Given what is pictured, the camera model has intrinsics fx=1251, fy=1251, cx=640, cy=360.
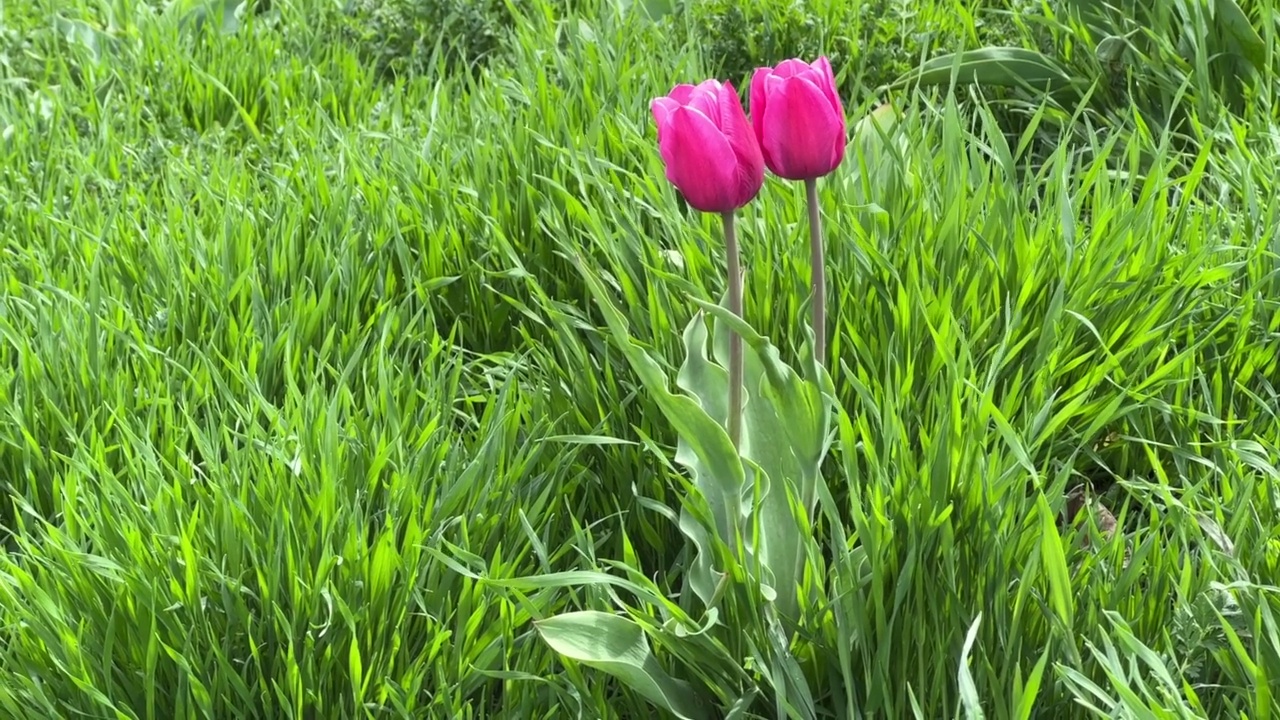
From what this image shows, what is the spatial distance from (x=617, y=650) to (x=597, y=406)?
438 millimetres

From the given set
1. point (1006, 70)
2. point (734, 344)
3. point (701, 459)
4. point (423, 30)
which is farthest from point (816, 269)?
point (423, 30)

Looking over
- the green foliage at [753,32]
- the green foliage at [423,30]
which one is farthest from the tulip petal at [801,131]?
the green foliage at [423,30]

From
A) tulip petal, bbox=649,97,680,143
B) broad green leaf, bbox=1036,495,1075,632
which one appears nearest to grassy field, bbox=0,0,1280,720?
broad green leaf, bbox=1036,495,1075,632

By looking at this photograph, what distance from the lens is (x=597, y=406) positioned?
152 cm

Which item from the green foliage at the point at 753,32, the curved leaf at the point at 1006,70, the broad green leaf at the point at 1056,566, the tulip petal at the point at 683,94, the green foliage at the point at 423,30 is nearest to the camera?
the broad green leaf at the point at 1056,566

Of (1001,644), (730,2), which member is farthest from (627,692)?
(730,2)

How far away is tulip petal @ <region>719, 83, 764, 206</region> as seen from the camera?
3.60ft

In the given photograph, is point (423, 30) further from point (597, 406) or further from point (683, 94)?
point (683, 94)

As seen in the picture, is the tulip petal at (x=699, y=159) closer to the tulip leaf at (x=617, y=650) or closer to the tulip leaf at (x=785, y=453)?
the tulip leaf at (x=785, y=453)

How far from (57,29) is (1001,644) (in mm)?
2705

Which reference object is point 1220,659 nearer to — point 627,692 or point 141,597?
point 627,692

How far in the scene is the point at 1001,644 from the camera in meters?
1.12

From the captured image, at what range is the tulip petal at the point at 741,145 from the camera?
1099 millimetres

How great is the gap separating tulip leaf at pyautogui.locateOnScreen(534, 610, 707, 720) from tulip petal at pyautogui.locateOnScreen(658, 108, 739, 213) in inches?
15.1
